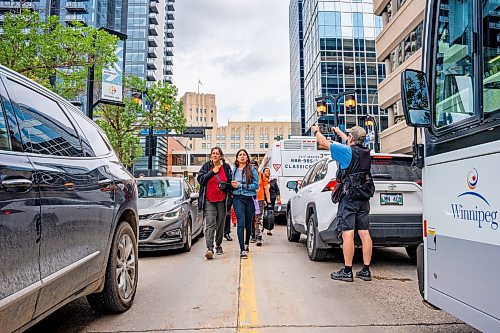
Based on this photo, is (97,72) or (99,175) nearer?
(99,175)

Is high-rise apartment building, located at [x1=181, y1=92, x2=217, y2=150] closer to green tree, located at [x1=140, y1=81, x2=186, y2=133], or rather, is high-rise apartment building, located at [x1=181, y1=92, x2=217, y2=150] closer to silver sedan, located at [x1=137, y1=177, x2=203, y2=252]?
green tree, located at [x1=140, y1=81, x2=186, y2=133]

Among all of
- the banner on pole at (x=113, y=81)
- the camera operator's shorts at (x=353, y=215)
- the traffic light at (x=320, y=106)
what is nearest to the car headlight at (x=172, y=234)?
the camera operator's shorts at (x=353, y=215)

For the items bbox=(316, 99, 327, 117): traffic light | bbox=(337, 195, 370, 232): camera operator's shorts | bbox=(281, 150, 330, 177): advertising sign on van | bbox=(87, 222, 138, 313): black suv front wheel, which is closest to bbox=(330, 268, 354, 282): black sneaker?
bbox=(337, 195, 370, 232): camera operator's shorts

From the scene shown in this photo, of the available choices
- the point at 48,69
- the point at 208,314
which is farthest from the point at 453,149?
the point at 48,69

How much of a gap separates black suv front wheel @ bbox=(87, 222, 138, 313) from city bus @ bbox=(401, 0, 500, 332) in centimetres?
260

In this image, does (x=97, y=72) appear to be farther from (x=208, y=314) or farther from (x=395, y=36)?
(x=395, y=36)

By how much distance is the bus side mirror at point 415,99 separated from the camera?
307 cm

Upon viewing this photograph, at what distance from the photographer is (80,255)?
10.1 feet

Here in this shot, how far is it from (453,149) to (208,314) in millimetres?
2617

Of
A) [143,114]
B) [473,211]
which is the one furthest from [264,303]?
[143,114]

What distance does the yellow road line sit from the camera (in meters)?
3.73

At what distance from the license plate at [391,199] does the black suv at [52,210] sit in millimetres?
3526

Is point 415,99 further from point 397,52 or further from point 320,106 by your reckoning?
point 397,52

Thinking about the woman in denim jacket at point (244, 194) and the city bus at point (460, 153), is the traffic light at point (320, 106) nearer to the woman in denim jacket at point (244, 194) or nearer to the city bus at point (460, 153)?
the woman in denim jacket at point (244, 194)
